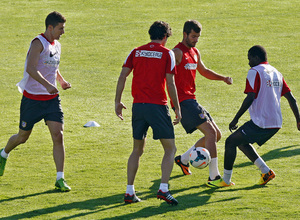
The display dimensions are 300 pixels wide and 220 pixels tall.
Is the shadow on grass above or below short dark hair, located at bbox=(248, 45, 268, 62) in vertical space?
below

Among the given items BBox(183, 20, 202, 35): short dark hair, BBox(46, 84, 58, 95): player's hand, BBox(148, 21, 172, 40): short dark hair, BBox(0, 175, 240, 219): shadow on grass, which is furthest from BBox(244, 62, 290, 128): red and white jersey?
BBox(46, 84, 58, 95): player's hand

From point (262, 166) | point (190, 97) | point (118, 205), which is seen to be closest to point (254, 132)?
point (262, 166)

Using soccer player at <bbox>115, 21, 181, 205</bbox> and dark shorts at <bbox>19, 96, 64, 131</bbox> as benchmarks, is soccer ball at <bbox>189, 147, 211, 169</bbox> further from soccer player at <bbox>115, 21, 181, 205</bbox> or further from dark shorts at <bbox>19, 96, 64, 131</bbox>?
dark shorts at <bbox>19, 96, 64, 131</bbox>

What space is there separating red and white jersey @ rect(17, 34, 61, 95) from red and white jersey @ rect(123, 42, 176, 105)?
1265 mm

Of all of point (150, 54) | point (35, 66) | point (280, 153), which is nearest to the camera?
point (150, 54)

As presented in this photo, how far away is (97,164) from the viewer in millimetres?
9172

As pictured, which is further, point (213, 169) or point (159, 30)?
point (213, 169)

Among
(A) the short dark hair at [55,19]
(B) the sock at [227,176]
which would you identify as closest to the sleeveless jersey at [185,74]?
(B) the sock at [227,176]

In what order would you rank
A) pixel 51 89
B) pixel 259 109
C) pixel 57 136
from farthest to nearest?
1. pixel 57 136
2. pixel 259 109
3. pixel 51 89

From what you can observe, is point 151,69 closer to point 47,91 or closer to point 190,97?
point 190,97

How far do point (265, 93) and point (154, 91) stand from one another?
1.58 m

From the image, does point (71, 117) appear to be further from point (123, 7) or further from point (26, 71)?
point (123, 7)

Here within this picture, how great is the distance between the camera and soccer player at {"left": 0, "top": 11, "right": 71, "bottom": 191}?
7794 mm

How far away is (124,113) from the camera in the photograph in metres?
12.6
